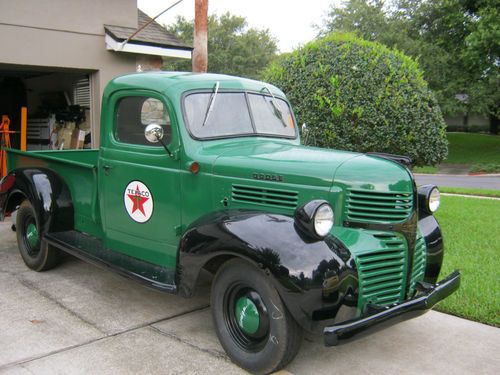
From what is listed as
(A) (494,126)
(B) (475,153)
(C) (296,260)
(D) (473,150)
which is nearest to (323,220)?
(C) (296,260)

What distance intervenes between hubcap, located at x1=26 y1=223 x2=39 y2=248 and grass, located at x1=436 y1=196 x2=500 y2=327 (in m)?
3.94

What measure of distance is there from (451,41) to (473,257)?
68.8ft

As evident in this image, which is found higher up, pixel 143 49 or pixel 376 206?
pixel 143 49

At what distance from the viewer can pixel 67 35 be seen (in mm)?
8180

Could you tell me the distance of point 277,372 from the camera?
3.07 meters

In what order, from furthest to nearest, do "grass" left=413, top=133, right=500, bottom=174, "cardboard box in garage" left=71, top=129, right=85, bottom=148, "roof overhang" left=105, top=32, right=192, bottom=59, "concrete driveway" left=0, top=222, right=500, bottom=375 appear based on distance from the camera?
"grass" left=413, top=133, right=500, bottom=174 < "cardboard box in garage" left=71, top=129, right=85, bottom=148 < "roof overhang" left=105, top=32, right=192, bottom=59 < "concrete driveway" left=0, top=222, right=500, bottom=375

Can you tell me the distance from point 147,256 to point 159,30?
652 cm

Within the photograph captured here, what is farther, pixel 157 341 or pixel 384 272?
pixel 157 341

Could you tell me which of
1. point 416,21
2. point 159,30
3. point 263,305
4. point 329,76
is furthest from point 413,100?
point 416,21

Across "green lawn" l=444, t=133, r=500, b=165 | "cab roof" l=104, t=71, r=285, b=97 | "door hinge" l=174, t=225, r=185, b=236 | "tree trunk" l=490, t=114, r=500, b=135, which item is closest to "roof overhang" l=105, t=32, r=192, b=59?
"cab roof" l=104, t=71, r=285, b=97

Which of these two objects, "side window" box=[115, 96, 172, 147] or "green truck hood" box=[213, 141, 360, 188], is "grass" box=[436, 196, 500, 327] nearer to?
"green truck hood" box=[213, 141, 360, 188]

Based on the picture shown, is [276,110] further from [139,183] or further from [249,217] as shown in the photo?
[249,217]

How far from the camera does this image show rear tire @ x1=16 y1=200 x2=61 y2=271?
4.99 meters

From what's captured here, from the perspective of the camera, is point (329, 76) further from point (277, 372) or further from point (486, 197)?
point (486, 197)
